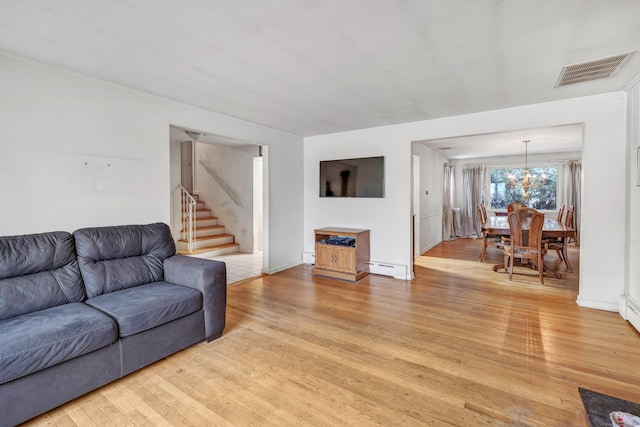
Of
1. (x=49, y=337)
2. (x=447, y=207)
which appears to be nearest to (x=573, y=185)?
(x=447, y=207)

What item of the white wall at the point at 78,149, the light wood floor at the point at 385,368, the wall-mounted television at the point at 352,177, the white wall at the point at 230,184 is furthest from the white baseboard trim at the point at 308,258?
the white wall at the point at 78,149

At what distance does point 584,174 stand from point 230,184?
6.28 m

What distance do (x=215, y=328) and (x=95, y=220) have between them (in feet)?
4.85

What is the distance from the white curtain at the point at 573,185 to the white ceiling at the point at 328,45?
18.7 feet

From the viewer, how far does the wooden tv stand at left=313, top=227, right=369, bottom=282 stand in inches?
179

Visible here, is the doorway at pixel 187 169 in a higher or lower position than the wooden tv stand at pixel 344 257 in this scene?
higher

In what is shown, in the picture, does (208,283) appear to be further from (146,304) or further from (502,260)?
(502,260)

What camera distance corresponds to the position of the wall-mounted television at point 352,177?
4.80 meters

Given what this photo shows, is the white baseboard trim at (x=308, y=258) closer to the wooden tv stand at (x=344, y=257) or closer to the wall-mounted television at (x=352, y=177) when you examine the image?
the wooden tv stand at (x=344, y=257)

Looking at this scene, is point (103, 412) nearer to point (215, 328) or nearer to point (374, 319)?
point (215, 328)

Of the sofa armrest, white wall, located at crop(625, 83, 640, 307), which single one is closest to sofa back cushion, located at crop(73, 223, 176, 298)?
the sofa armrest

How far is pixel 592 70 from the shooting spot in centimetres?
263

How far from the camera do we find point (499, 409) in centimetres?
179

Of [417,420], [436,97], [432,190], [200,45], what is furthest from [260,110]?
[432,190]
